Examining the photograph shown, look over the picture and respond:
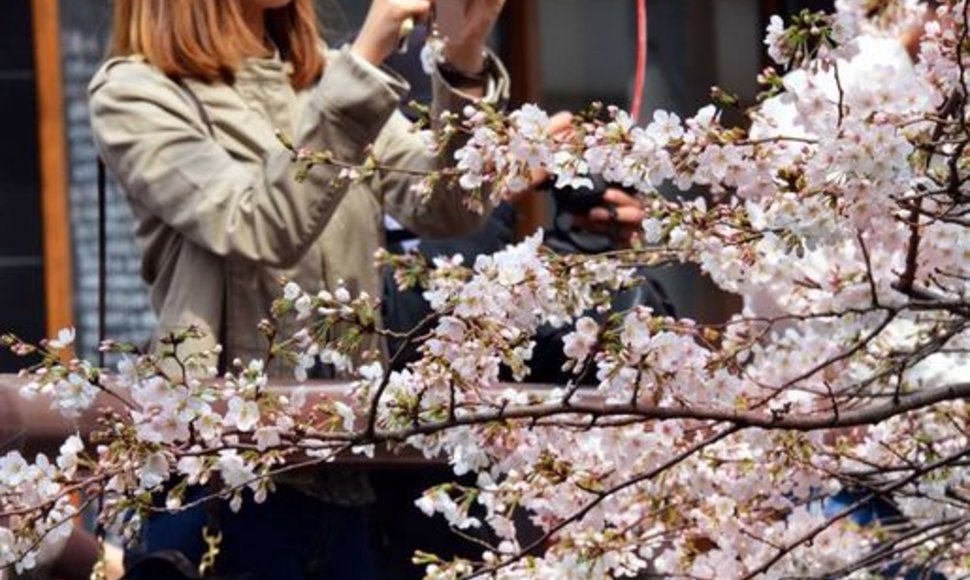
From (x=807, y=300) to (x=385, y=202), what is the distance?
671mm

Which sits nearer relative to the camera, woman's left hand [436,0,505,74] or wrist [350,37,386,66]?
woman's left hand [436,0,505,74]

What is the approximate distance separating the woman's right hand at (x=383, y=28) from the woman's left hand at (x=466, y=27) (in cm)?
10

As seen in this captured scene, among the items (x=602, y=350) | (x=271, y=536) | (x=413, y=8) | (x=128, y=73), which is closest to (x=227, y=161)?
(x=128, y=73)

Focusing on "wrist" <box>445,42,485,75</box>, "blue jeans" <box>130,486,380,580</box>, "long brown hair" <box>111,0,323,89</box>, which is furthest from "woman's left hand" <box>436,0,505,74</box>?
"blue jeans" <box>130,486,380,580</box>

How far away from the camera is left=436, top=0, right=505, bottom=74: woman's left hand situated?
364cm

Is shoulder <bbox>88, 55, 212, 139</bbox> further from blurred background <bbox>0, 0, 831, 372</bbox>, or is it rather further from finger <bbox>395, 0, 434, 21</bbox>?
blurred background <bbox>0, 0, 831, 372</bbox>

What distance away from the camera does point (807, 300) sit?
3.68 meters

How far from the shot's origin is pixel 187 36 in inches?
150

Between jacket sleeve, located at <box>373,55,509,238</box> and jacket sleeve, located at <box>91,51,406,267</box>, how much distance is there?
0.09 meters

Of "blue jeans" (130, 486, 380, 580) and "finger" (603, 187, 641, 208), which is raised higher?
"finger" (603, 187, 641, 208)

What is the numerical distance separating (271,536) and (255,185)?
49 cm

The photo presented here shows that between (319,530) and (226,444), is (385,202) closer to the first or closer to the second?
(319,530)

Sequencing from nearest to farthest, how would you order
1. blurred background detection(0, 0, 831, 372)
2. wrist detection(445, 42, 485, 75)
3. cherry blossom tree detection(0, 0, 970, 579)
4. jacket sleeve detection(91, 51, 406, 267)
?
cherry blossom tree detection(0, 0, 970, 579) < jacket sleeve detection(91, 51, 406, 267) < wrist detection(445, 42, 485, 75) < blurred background detection(0, 0, 831, 372)

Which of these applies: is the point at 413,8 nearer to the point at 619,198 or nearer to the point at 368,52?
the point at 368,52
